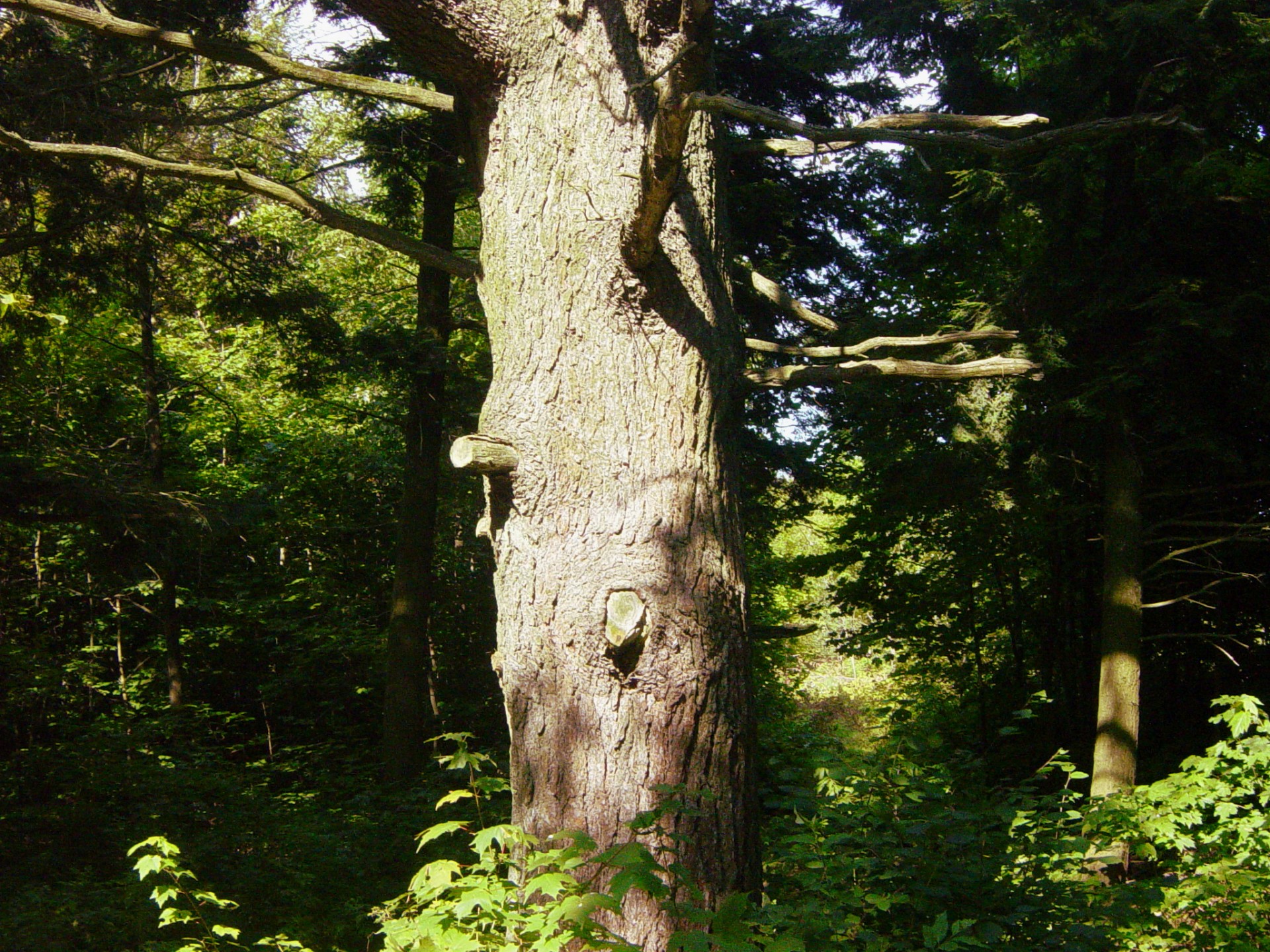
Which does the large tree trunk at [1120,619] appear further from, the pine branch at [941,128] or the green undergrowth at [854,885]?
the pine branch at [941,128]

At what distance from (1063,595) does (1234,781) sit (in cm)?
609

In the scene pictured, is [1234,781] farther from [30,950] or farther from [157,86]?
[157,86]

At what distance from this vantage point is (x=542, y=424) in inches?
116

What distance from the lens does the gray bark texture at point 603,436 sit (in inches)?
107

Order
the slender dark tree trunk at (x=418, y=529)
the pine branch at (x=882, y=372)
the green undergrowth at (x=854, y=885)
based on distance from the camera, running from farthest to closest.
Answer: the slender dark tree trunk at (x=418, y=529), the pine branch at (x=882, y=372), the green undergrowth at (x=854, y=885)

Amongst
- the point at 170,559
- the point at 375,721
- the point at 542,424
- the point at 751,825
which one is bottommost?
the point at 375,721

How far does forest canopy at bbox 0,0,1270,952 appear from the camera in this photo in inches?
111

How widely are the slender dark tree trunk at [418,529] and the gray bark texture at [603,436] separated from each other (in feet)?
21.2

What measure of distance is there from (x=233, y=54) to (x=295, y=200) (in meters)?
0.68

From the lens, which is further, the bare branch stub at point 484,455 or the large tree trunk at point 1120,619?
the large tree trunk at point 1120,619

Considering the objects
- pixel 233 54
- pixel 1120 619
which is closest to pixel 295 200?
pixel 233 54

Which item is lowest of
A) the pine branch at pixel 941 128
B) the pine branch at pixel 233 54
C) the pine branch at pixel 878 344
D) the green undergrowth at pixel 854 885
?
the green undergrowth at pixel 854 885

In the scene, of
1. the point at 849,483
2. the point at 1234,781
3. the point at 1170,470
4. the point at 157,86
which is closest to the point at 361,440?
the point at 849,483

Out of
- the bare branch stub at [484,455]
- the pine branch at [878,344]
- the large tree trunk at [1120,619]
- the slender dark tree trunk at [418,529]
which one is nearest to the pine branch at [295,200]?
the bare branch stub at [484,455]
